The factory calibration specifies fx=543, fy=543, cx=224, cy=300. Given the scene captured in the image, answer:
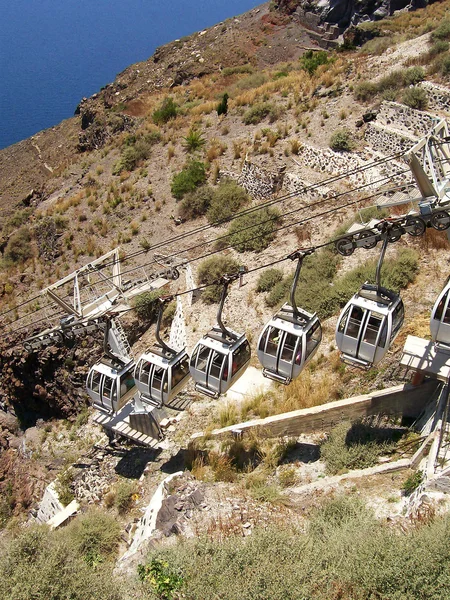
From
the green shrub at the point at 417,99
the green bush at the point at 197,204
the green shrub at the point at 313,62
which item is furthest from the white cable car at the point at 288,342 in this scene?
the green shrub at the point at 313,62

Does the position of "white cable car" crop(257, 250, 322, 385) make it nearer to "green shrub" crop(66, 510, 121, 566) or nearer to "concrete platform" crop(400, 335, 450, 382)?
"concrete platform" crop(400, 335, 450, 382)

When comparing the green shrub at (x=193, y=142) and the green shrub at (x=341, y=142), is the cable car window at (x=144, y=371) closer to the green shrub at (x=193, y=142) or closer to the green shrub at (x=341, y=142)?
the green shrub at (x=341, y=142)

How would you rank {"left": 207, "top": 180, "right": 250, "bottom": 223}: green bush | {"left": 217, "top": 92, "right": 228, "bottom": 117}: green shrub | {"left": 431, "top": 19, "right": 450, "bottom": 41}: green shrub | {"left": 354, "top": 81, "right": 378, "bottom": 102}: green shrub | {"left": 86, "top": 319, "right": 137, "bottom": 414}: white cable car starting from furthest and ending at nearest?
{"left": 217, "top": 92, "right": 228, "bottom": 117}: green shrub, {"left": 431, "top": 19, "right": 450, "bottom": 41}: green shrub, {"left": 354, "top": 81, "right": 378, "bottom": 102}: green shrub, {"left": 207, "top": 180, "right": 250, "bottom": 223}: green bush, {"left": 86, "top": 319, "right": 137, "bottom": 414}: white cable car

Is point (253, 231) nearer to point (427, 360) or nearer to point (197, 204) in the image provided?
point (197, 204)

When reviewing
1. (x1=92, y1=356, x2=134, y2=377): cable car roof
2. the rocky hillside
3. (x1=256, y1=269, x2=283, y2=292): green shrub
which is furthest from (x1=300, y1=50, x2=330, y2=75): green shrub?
(x1=92, y1=356, x2=134, y2=377): cable car roof

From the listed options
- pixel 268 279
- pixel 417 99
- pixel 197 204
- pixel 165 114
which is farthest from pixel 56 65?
pixel 268 279

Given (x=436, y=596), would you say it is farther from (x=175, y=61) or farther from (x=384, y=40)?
(x=175, y=61)
